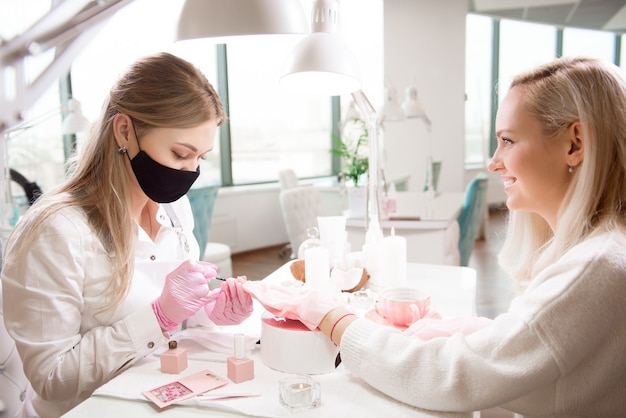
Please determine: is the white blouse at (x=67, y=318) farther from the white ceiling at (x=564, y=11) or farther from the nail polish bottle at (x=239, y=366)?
the white ceiling at (x=564, y=11)

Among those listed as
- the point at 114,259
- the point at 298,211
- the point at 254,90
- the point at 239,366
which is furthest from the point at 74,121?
the point at 239,366

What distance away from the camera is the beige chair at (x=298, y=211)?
12.4ft

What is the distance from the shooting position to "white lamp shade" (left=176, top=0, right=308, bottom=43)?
1.17 m

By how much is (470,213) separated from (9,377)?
2773 mm

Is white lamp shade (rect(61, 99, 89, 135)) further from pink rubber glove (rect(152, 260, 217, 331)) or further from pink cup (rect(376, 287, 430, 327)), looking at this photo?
pink cup (rect(376, 287, 430, 327))

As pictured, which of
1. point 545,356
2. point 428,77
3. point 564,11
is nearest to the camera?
point 545,356

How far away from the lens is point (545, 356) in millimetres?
819

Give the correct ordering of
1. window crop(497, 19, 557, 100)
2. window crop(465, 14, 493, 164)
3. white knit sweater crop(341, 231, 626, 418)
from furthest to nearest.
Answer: window crop(497, 19, 557, 100) → window crop(465, 14, 493, 164) → white knit sweater crop(341, 231, 626, 418)

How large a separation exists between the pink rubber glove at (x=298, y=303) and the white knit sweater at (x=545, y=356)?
17 cm

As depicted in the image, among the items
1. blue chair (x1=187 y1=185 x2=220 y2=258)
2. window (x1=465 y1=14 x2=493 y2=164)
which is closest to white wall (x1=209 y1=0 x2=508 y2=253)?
window (x1=465 y1=14 x2=493 y2=164)

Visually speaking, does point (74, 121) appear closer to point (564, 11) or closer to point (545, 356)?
point (545, 356)

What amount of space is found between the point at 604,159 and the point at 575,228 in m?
0.14

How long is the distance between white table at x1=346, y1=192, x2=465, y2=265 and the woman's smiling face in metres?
1.83

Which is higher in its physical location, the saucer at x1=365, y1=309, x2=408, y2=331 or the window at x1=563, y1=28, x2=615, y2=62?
the window at x1=563, y1=28, x2=615, y2=62
